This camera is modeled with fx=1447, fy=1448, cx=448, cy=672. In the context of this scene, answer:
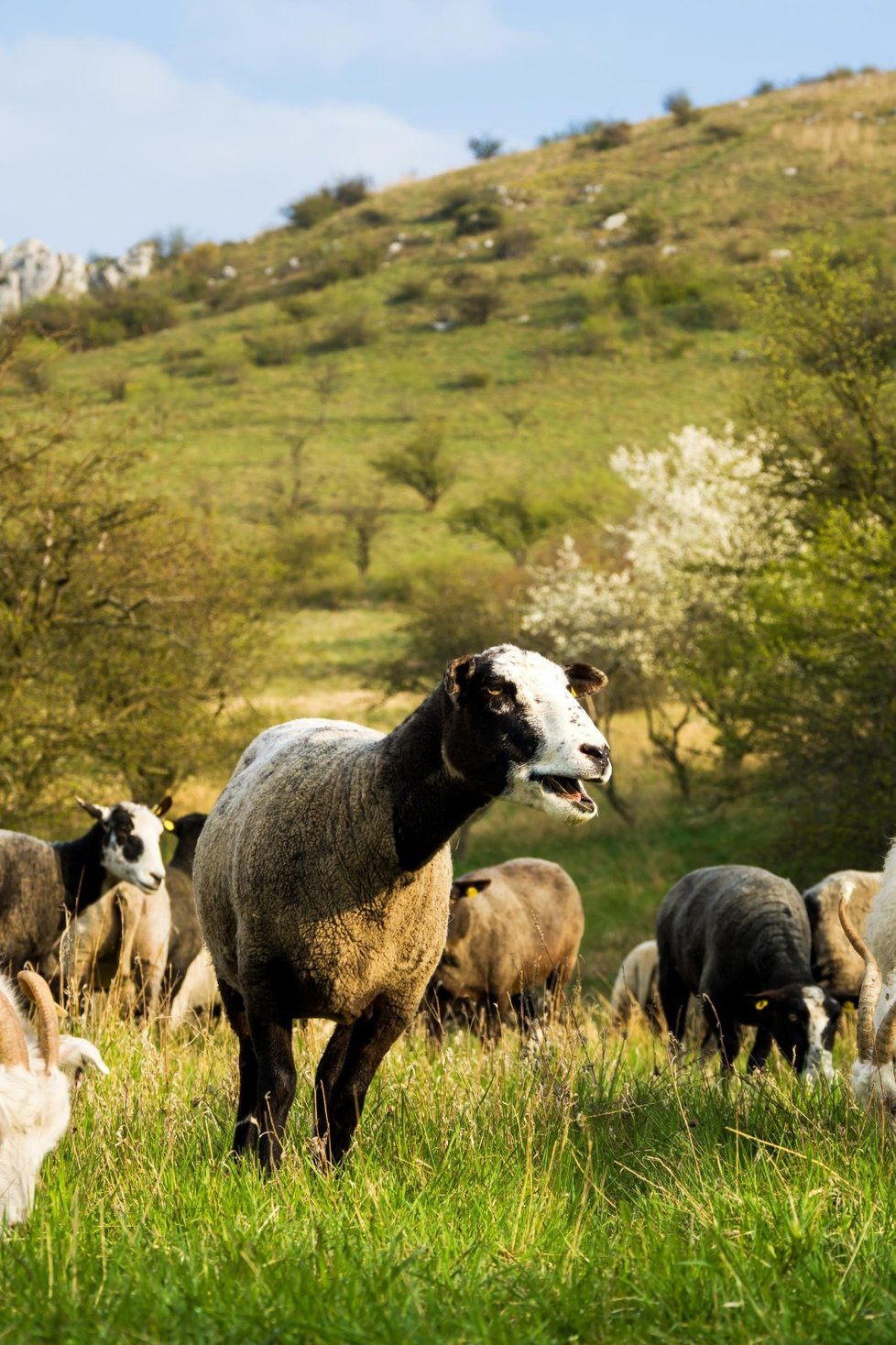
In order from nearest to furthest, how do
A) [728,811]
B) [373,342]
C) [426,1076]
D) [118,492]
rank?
1. [426,1076]
2. [118,492]
3. [728,811]
4. [373,342]

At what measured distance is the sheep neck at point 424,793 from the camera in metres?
4.87

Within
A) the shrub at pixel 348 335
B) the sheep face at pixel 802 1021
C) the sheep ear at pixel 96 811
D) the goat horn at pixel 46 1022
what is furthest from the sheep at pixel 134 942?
the shrub at pixel 348 335

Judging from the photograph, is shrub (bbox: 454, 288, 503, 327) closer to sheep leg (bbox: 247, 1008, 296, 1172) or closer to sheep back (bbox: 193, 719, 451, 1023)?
sheep back (bbox: 193, 719, 451, 1023)

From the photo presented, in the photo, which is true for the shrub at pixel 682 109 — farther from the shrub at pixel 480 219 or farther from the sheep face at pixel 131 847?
the sheep face at pixel 131 847

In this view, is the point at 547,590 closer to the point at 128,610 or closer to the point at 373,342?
the point at 128,610

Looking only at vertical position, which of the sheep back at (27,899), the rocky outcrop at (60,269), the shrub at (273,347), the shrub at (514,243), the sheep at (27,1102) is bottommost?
the sheep back at (27,899)

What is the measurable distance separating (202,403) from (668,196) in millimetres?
38806

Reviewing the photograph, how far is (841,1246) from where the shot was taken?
3.76 m

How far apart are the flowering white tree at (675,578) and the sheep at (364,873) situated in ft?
63.7

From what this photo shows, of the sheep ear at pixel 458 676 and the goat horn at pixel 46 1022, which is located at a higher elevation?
the sheep ear at pixel 458 676

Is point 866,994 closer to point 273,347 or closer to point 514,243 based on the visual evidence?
point 273,347

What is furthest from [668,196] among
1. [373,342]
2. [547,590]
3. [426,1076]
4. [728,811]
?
[426,1076]

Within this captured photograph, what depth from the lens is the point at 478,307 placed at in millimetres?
85625

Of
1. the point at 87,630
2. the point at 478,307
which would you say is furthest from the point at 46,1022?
the point at 478,307
